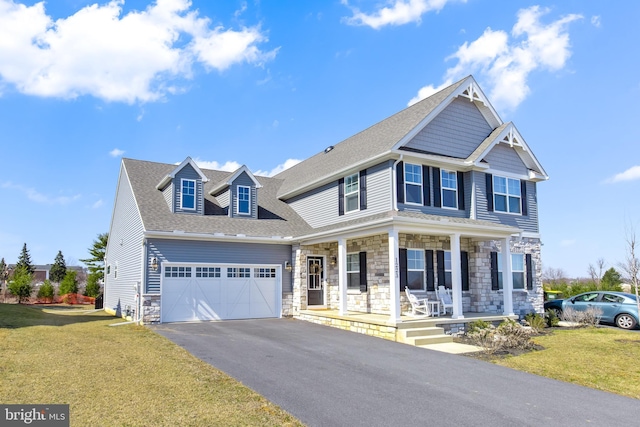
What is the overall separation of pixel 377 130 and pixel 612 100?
8.59 metres

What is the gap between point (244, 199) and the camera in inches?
750

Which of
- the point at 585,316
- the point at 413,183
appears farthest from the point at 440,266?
the point at 585,316

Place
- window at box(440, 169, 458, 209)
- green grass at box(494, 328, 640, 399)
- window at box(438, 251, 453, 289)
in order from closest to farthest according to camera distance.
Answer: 1. green grass at box(494, 328, 640, 399)
2. window at box(438, 251, 453, 289)
3. window at box(440, 169, 458, 209)

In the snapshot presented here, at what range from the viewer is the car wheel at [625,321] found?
15945 mm

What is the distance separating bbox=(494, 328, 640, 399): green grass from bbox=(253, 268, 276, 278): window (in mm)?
9932

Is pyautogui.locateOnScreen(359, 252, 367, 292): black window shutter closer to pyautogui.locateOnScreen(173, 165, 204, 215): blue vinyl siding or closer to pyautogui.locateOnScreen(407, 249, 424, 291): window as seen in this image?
pyautogui.locateOnScreen(407, 249, 424, 291): window

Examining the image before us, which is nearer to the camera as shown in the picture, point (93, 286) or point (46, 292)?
point (46, 292)

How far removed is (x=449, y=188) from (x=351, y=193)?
3.71m

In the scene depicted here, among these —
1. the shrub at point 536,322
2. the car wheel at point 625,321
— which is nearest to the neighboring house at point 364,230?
the shrub at point 536,322

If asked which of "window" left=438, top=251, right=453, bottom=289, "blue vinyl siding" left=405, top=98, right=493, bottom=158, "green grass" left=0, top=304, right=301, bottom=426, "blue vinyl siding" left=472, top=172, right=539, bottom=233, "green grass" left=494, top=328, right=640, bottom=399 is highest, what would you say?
"blue vinyl siding" left=405, top=98, right=493, bottom=158

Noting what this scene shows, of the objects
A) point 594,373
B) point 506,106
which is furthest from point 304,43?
point 594,373

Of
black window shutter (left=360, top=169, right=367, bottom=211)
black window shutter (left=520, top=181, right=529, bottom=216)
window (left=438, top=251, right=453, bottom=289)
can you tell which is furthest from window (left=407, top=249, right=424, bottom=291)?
black window shutter (left=520, top=181, right=529, bottom=216)

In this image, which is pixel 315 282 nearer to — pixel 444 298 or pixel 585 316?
pixel 444 298

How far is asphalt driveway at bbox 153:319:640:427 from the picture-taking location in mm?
6176
